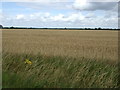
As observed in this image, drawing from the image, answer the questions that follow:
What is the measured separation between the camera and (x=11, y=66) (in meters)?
7.40

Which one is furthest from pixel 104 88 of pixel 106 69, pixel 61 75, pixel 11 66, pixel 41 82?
pixel 11 66

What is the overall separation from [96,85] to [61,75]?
1209 millimetres

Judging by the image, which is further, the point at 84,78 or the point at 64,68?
the point at 64,68

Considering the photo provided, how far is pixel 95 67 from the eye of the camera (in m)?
8.06

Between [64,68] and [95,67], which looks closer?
[64,68]

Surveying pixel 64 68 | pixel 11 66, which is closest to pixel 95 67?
pixel 64 68

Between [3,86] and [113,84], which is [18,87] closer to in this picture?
[3,86]

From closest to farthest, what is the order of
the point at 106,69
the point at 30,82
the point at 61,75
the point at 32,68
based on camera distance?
1. the point at 30,82
2. the point at 61,75
3. the point at 32,68
4. the point at 106,69

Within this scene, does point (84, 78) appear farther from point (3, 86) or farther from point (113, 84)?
point (3, 86)

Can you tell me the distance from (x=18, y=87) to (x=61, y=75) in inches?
77.5

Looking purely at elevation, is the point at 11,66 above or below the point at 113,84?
above

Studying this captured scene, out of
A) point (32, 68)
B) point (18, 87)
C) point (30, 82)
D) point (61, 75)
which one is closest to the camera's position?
point (18, 87)

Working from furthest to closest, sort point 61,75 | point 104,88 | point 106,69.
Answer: point 106,69 < point 61,75 < point 104,88

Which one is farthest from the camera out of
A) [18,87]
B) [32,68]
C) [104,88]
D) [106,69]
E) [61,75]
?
[106,69]
